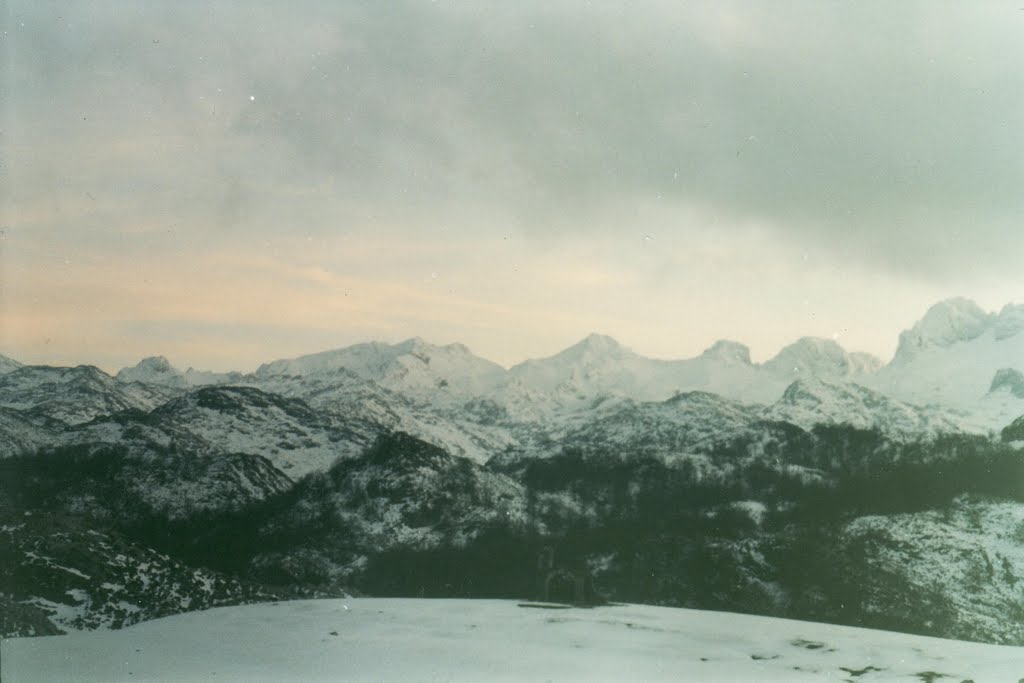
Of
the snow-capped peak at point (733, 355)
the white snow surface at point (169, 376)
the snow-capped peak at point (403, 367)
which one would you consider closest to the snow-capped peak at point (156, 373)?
the white snow surface at point (169, 376)

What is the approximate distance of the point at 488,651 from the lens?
15641 mm

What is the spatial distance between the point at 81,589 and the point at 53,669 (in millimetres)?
12278

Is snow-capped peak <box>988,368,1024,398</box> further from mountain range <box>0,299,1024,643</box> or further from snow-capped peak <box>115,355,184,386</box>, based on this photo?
snow-capped peak <box>115,355,184,386</box>

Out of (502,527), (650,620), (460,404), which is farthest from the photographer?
(460,404)

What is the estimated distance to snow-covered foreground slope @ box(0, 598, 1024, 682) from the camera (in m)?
14.9

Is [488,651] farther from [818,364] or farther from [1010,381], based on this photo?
[818,364]

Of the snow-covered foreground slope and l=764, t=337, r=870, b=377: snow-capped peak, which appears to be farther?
l=764, t=337, r=870, b=377: snow-capped peak

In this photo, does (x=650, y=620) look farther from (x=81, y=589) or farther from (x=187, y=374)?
(x=187, y=374)

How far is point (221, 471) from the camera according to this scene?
74500 mm

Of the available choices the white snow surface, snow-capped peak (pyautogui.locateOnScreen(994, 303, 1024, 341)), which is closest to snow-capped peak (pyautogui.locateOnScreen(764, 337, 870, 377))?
snow-capped peak (pyautogui.locateOnScreen(994, 303, 1024, 341))

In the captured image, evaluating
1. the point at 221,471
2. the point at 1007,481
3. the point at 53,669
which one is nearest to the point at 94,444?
the point at 221,471

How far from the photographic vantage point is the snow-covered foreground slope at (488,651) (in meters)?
14.9

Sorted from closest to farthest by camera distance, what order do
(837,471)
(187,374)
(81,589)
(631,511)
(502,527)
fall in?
1. (81,589)
2. (502,527)
3. (631,511)
4. (837,471)
5. (187,374)

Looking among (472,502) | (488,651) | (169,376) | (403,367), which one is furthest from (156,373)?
(488,651)
